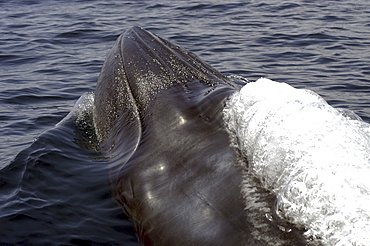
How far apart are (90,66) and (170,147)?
7779 millimetres

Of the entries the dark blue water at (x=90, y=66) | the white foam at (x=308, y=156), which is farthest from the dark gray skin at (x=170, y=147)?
the dark blue water at (x=90, y=66)

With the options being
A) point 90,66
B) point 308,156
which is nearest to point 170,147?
point 308,156

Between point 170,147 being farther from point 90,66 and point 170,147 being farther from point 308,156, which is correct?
point 90,66

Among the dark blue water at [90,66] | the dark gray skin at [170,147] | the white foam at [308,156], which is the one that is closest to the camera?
the white foam at [308,156]

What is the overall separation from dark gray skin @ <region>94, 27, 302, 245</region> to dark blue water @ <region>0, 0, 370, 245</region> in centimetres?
36

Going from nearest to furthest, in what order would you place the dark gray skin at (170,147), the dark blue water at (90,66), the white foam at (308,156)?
1. the white foam at (308,156)
2. the dark gray skin at (170,147)
3. the dark blue water at (90,66)

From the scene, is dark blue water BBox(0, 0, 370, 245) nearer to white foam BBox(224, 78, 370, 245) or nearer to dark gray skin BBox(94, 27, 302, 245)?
dark gray skin BBox(94, 27, 302, 245)

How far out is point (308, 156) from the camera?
2893 mm

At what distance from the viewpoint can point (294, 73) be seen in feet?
33.2

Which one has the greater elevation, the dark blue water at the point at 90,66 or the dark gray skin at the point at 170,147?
the dark gray skin at the point at 170,147

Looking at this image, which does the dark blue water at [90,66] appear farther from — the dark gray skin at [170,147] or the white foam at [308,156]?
the white foam at [308,156]

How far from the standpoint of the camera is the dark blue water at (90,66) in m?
4.16

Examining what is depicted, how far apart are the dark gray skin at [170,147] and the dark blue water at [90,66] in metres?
0.36

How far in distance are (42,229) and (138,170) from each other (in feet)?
2.74
